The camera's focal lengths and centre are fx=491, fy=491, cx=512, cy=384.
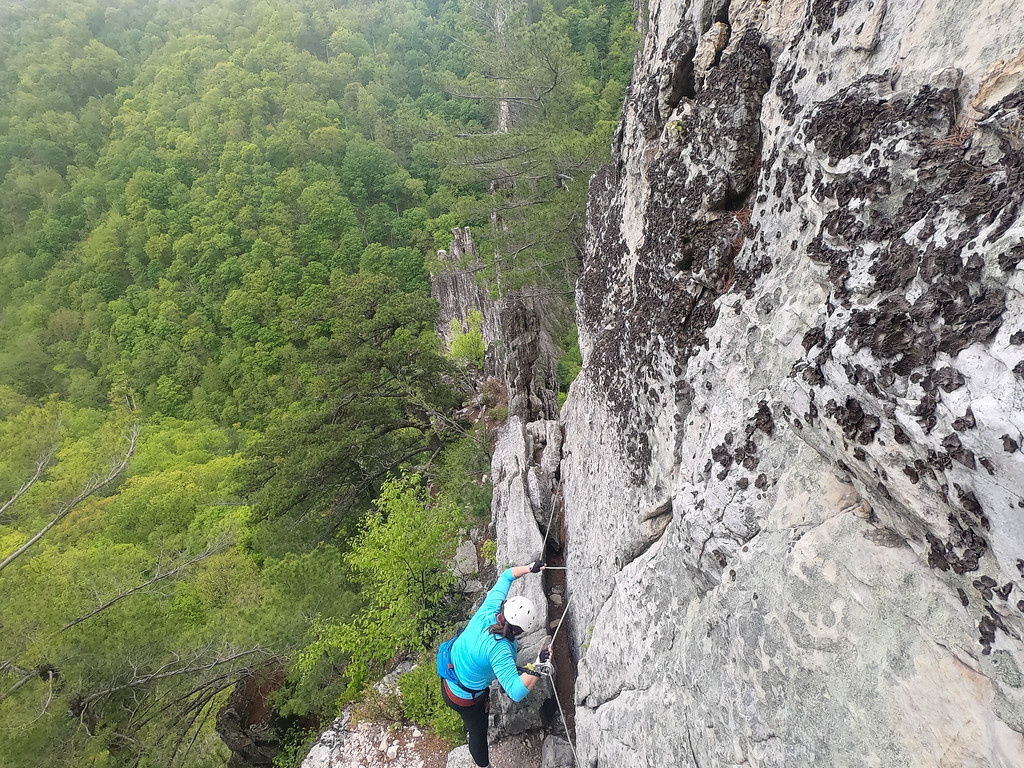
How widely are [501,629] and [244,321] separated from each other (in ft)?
119

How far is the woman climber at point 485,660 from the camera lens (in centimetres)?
431

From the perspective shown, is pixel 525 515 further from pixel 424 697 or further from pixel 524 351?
pixel 524 351

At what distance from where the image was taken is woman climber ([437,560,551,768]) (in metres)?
4.31

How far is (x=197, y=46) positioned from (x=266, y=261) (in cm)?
3433

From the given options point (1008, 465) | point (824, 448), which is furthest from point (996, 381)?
point (824, 448)

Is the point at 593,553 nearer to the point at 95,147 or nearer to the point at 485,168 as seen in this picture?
the point at 485,168

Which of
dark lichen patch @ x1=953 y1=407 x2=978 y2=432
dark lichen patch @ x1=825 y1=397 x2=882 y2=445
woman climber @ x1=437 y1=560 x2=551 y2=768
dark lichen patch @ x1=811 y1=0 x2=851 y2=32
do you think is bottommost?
woman climber @ x1=437 y1=560 x2=551 y2=768

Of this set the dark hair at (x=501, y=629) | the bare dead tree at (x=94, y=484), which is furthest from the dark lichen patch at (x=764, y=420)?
the bare dead tree at (x=94, y=484)

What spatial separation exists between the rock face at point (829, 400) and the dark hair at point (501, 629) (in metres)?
0.93

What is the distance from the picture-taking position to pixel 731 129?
317 cm

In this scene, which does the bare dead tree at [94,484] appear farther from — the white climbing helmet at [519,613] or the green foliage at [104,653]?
the white climbing helmet at [519,613]

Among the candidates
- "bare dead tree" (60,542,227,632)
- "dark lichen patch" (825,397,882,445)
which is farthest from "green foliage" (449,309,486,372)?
"dark lichen patch" (825,397,882,445)

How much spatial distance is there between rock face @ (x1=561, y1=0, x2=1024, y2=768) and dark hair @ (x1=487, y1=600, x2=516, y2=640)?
0.93 meters

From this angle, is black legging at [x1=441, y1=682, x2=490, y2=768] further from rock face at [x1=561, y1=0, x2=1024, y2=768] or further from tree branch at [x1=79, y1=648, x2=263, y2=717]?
tree branch at [x1=79, y1=648, x2=263, y2=717]
